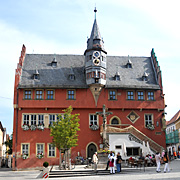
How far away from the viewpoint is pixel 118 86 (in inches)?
1496

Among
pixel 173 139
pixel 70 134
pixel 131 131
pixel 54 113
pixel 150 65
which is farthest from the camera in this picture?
pixel 173 139

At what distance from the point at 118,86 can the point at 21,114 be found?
1301 centimetres

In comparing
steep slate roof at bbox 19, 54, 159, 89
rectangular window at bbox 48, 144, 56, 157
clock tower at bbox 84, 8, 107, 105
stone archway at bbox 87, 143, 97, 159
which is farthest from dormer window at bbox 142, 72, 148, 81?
rectangular window at bbox 48, 144, 56, 157

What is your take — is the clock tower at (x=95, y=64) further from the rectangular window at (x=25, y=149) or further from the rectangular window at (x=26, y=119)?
the rectangular window at (x=25, y=149)

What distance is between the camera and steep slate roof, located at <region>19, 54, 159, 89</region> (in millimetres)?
37938

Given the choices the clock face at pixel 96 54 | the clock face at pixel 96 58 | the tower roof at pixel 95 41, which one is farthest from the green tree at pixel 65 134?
the tower roof at pixel 95 41

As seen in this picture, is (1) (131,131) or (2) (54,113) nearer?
(1) (131,131)

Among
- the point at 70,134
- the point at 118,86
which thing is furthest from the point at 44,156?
the point at 118,86

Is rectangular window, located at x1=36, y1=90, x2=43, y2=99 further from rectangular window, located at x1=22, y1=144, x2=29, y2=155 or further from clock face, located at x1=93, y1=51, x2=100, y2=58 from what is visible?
clock face, located at x1=93, y1=51, x2=100, y2=58

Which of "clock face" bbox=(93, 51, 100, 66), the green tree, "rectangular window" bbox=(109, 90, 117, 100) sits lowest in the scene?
the green tree

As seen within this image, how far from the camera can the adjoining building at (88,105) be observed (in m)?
35.9

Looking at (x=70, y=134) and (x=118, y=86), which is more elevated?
(x=118, y=86)

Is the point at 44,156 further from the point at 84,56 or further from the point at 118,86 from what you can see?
the point at 84,56

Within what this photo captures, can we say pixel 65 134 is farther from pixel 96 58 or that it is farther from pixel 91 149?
pixel 96 58
